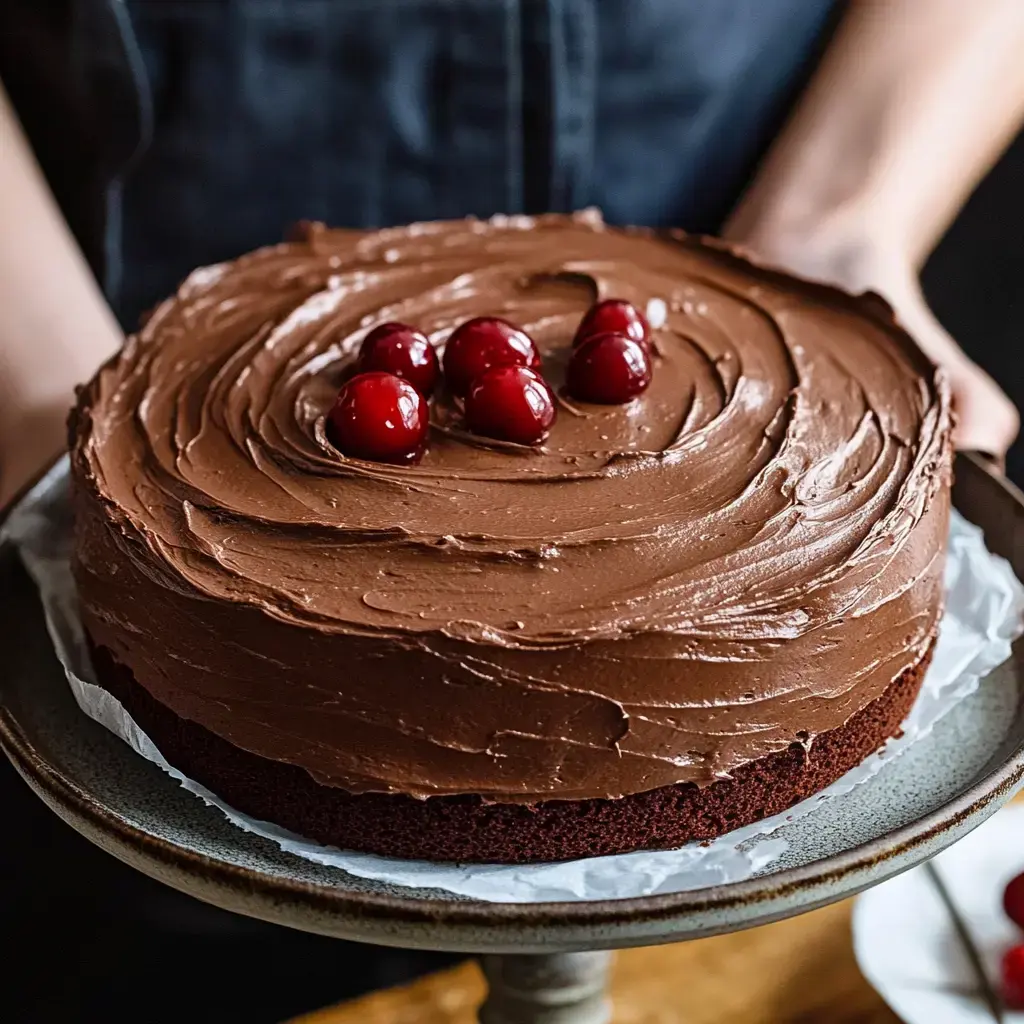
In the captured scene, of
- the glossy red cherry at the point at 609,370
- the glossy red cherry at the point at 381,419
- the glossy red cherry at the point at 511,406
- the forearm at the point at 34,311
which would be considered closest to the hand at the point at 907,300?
the glossy red cherry at the point at 609,370

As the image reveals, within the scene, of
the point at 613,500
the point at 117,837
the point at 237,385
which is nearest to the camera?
the point at 117,837

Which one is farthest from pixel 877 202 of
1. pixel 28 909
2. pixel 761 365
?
pixel 28 909

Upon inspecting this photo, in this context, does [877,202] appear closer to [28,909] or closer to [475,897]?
[475,897]

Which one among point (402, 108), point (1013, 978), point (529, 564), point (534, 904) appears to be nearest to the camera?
point (534, 904)

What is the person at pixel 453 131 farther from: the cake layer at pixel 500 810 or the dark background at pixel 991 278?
the cake layer at pixel 500 810

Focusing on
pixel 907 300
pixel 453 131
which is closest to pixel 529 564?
pixel 907 300

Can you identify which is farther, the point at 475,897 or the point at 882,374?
the point at 882,374

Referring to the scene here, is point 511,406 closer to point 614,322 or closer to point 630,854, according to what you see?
point 614,322
